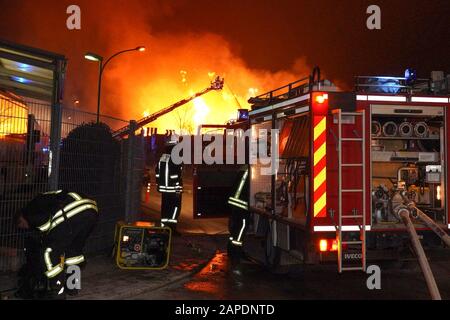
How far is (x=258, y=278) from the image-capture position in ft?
22.3

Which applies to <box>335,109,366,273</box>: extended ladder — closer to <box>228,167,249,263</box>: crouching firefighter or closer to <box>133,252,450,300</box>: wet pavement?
<box>133,252,450,300</box>: wet pavement

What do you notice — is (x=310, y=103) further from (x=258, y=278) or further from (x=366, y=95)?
(x=258, y=278)

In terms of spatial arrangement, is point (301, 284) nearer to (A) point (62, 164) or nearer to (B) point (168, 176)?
(A) point (62, 164)

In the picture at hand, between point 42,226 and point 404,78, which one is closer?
point 42,226

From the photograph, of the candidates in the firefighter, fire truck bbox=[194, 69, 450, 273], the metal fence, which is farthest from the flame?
fire truck bbox=[194, 69, 450, 273]

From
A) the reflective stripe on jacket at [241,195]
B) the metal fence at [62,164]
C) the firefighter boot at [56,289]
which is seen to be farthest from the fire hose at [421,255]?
the metal fence at [62,164]

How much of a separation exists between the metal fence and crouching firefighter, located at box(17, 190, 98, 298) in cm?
119

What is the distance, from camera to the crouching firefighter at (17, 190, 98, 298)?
4957 mm

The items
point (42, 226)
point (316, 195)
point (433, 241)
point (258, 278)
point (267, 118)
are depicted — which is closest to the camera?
point (42, 226)

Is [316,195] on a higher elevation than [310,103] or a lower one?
lower

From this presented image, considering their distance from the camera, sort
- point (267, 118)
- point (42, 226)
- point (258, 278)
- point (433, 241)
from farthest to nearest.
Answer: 1. point (267, 118)
2. point (258, 278)
3. point (433, 241)
4. point (42, 226)

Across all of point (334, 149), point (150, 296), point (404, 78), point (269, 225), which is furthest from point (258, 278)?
point (404, 78)

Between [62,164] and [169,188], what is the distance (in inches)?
130
